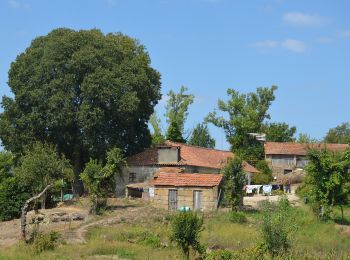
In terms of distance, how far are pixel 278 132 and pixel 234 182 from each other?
148ft

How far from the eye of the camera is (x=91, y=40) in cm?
5278

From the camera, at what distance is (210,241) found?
30.0 meters

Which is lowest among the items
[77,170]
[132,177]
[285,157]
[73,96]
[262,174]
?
[132,177]

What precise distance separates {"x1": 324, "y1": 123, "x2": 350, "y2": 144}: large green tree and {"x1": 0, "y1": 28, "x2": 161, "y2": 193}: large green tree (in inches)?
1923

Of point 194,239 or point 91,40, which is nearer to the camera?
point 194,239

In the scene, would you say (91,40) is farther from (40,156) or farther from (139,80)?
(40,156)

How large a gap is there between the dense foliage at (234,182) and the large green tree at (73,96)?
12414 millimetres

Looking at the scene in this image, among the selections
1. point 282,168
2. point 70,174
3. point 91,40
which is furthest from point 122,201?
point 282,168

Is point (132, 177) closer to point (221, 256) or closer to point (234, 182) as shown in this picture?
point (234, 182)

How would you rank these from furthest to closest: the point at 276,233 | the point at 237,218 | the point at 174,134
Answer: the point at 174,134 → the point at 237,218 → the point at 276,233

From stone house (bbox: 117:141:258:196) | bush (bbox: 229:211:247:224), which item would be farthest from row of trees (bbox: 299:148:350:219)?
stone house (bbox: 117:141:258:196)

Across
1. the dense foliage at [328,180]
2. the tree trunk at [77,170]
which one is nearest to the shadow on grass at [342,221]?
the dense foliage at [328,180]

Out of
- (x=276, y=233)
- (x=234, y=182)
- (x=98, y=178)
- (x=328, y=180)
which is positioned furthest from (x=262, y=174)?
(x=276, y=233)

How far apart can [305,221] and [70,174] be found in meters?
18.8
